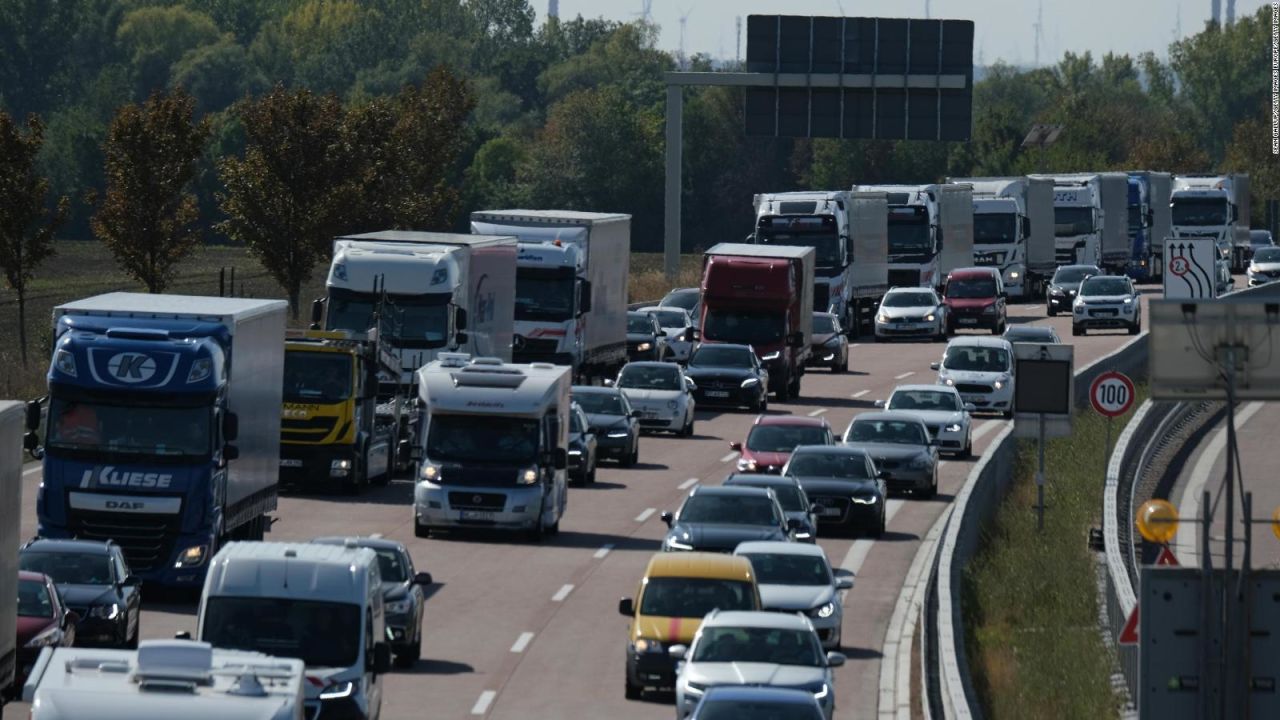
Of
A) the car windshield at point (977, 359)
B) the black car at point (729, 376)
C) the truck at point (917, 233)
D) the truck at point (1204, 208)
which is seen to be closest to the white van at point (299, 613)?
the black car at point (729, 376)

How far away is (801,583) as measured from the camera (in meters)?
26.6

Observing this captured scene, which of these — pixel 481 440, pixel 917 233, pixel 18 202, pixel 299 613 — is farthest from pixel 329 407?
pixel 917 233

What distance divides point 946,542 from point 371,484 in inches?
592

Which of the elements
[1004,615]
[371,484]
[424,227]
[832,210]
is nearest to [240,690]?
[1004,615]

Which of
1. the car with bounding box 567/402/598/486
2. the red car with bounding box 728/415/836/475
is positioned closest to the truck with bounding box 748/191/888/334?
the car with bounding box 567/402/598/486

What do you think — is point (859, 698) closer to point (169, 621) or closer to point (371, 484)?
point (169, 621)

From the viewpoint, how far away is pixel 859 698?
24.3 m

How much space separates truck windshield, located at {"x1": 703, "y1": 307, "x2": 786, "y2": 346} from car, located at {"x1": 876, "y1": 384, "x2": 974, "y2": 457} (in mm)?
8357

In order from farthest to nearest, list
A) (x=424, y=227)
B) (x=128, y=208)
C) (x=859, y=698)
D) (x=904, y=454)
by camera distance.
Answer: (x=424, y=227), (x=128, y=208), (x=904, y=454), (x=859, y=698)

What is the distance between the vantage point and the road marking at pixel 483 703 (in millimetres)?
22844

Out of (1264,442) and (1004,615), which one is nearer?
(1004,615)

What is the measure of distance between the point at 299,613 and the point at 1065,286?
2479 inches

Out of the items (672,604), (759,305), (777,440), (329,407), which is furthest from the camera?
(759,305)

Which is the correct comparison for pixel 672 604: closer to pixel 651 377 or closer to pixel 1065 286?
pixel 651 377
